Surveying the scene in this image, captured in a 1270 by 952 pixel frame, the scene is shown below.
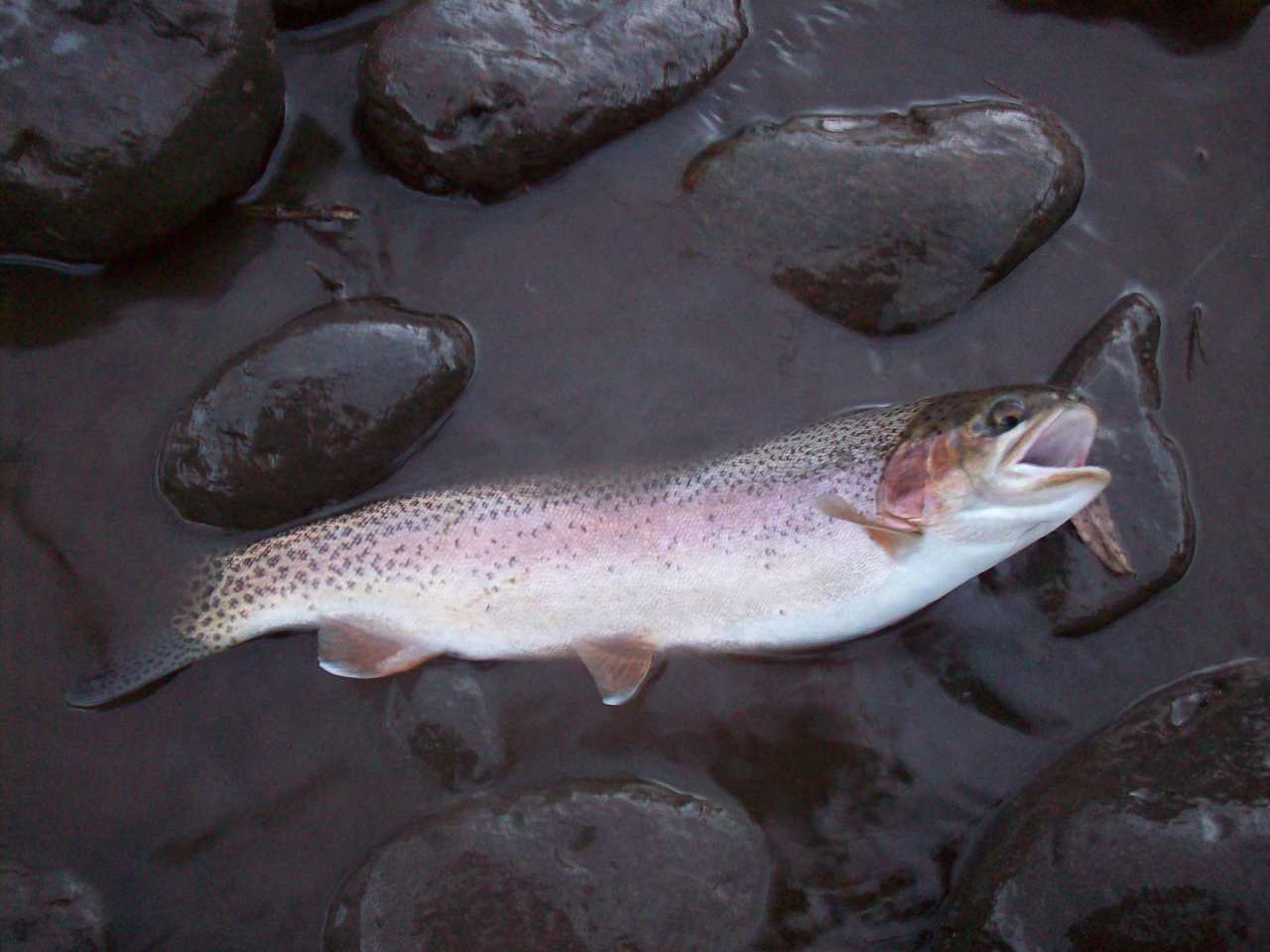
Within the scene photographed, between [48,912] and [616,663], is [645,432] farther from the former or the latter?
[48,912]

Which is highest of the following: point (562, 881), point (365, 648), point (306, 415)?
point (306, 415)

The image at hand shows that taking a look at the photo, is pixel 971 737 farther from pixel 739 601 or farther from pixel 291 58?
pixel 291 58

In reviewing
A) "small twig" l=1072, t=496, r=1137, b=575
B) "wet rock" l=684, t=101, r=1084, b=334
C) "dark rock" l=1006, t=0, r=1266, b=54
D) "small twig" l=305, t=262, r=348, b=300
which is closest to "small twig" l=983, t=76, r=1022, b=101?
"wet rock" l=684, t=101, r=1084, b=334

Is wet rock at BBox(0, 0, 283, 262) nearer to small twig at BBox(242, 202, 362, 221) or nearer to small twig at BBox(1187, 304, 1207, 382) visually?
small twig at BBox(242, 202, 362, 221)

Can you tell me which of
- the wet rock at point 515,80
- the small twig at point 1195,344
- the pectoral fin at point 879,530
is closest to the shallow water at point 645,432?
the small twig at point 1195,344

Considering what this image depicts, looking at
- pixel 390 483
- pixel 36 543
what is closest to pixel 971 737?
pixel 390 483

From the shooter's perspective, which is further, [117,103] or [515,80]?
[515,80]

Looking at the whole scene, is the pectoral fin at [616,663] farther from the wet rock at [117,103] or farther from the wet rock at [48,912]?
the wet rock at [117,103]

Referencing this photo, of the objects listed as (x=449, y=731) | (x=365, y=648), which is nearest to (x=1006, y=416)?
(x=449, y=731)
